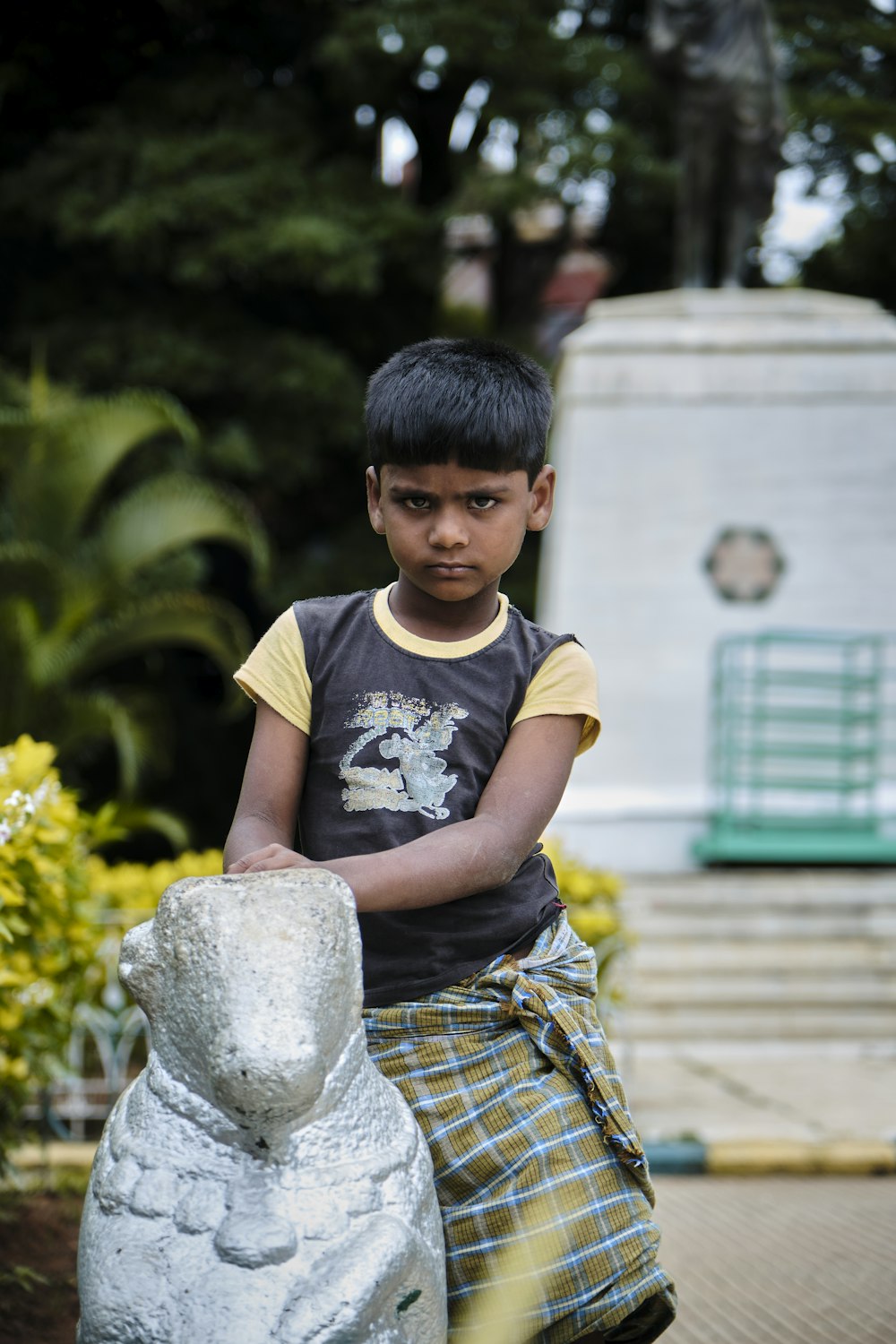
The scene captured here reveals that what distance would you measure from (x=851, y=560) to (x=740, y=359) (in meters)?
1.49

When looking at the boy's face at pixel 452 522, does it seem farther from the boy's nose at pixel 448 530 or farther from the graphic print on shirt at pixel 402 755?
the graphic print on shirt at pixel 402 755

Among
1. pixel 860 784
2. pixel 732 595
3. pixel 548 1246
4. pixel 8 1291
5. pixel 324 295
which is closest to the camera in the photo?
pixel 548 1246

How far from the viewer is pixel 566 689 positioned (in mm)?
1898

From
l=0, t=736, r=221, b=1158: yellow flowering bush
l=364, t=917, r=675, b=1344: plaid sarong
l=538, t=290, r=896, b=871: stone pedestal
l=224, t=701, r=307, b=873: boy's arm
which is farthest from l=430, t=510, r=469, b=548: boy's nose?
l=538, t=290, r=896, b=871: stone pedestal

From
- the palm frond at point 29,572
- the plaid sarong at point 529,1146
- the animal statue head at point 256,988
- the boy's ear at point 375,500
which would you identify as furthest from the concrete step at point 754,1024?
the animal statue head at point 256,988

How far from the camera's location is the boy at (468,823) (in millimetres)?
1737

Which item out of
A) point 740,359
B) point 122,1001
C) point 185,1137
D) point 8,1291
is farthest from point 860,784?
point 185,1137

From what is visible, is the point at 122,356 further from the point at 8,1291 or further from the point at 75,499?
the point at 8,1291

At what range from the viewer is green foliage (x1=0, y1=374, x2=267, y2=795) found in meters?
8.95

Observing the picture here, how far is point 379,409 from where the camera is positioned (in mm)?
1851

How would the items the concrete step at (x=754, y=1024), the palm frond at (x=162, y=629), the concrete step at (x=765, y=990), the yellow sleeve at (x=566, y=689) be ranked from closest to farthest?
the yellow sleeve at (x=566, y=689), the concrete step at (x=754, y=1024), the concrete step at (x=765, y=990), the palm frond at (x=162, y=629)

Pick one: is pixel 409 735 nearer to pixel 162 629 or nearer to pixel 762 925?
pixel 762 925

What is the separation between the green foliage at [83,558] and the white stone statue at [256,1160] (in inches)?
289

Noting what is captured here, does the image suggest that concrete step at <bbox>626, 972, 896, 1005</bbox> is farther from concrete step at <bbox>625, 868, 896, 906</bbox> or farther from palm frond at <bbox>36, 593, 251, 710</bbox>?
palm frond at <bbox>36, 593, 251, 710</bbox>
